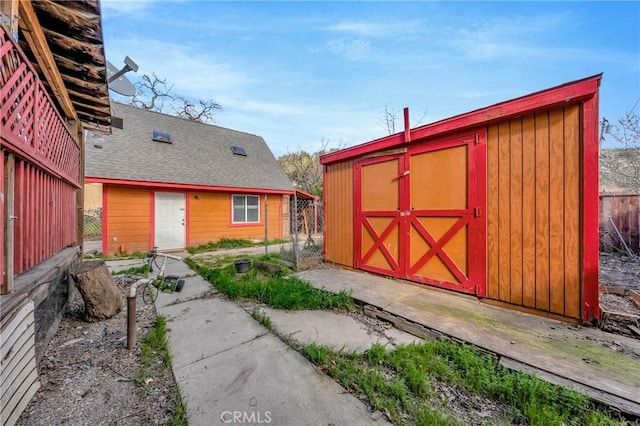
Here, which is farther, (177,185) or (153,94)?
(153,94)

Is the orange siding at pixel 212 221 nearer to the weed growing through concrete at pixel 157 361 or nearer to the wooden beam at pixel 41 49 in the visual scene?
the wooden beam at pixel 41 49

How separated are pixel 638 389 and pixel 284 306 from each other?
3.01 meters

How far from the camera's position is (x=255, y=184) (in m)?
10.1

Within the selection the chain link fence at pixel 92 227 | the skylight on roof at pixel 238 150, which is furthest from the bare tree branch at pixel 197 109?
the chain link fence at pixel 92 227

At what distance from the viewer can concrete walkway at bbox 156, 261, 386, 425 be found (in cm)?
148

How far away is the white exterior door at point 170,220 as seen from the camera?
797cm

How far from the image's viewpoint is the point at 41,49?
2.31 m

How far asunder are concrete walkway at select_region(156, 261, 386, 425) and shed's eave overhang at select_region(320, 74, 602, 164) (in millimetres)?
3404

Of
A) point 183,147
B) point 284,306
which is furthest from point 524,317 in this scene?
point 183,147

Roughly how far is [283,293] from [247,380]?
163cm

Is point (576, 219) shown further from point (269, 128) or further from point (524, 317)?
point (269, 128)

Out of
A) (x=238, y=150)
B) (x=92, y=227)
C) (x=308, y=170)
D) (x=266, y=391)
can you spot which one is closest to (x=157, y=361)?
(x=266, y=391)

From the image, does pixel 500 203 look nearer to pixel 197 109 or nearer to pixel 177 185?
pixel 177 185

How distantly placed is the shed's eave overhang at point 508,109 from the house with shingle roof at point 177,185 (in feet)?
12.1
